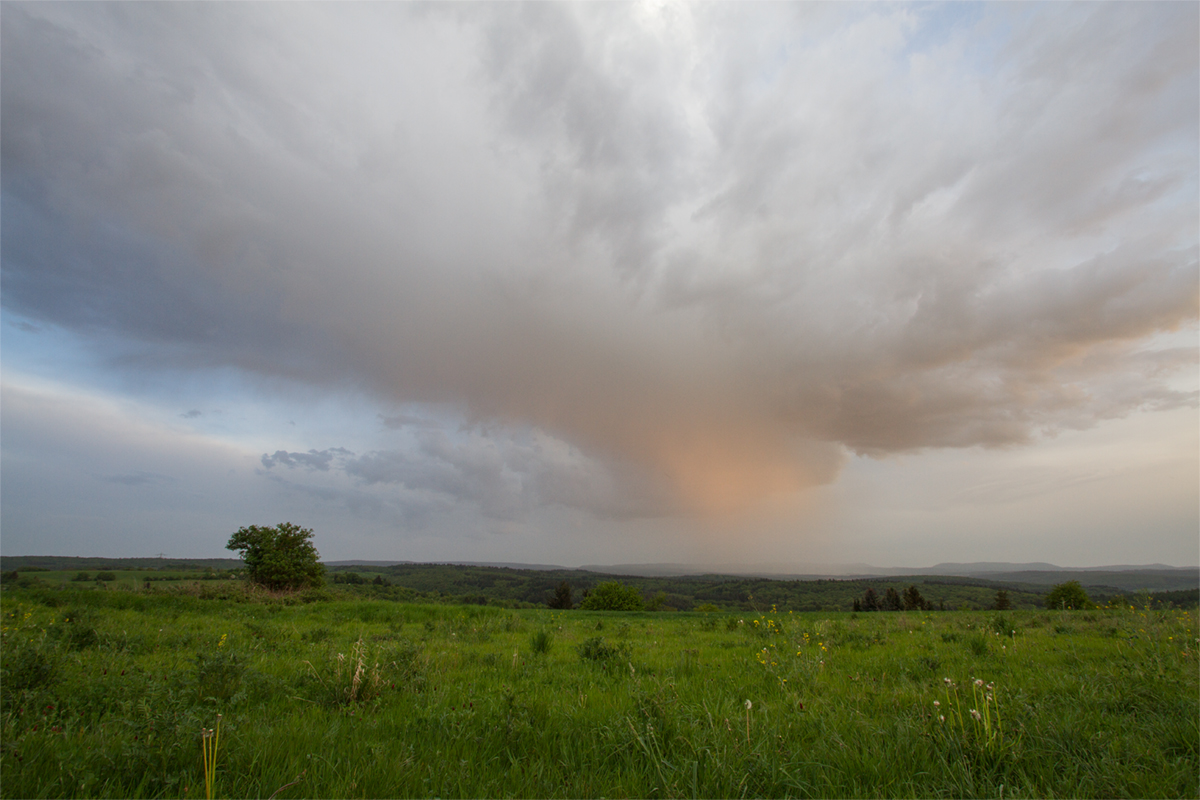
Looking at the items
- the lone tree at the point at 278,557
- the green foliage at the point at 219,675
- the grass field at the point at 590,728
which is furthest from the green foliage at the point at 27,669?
the lone tree at the point at 278,557

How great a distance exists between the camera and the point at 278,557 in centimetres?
3922

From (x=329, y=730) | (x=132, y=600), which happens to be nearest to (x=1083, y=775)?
(x=329, y=730)

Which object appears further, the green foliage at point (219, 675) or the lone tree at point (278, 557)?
the lone tree at point (278, 557)

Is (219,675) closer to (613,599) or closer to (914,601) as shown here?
(613,599)

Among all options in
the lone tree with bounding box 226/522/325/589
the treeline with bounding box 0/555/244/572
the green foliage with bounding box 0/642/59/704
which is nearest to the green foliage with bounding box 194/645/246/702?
the green foliage with bounding box 0/642/59/704

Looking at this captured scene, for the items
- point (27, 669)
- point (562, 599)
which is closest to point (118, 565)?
point (562, 599)

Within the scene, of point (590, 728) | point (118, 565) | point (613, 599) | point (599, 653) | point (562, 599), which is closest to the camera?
point (590, 728)

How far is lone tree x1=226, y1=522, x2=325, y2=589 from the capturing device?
38562 mm

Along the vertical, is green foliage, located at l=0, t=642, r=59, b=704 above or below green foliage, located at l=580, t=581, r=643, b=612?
above

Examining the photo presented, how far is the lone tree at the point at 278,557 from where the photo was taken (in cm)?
3856

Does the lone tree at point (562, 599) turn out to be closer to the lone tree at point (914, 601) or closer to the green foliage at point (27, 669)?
the lone tree at point (914, 601)

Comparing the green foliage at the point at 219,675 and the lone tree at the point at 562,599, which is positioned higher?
the green foliage at the point at 219,675

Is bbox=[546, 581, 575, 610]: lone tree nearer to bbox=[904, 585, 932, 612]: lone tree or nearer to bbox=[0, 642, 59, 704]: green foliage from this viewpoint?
bbox=[904, 585, 932, 612]: lone tree

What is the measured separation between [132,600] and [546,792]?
2590cm
